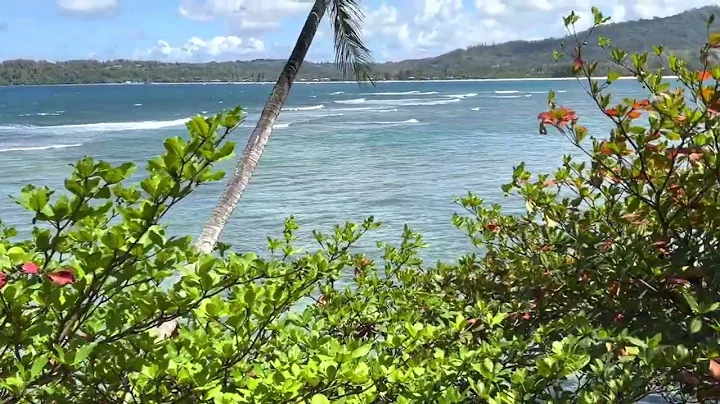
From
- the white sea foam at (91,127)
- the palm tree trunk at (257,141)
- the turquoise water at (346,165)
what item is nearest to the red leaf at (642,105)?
the palm tree trunk at (257,141)

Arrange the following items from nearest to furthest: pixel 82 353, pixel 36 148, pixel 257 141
→ 1. pixel 82 353
2. pixel 257 141
3. pixel 36 148

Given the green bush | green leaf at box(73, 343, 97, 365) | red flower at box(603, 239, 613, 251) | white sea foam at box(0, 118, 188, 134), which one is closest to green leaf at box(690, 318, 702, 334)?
the green bush

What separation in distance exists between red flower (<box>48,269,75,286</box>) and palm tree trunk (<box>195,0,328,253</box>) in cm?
273

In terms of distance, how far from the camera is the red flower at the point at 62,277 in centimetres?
164

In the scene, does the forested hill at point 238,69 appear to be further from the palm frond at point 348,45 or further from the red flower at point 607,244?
the red flower at point 607,244

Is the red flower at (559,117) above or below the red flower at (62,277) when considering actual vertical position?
above

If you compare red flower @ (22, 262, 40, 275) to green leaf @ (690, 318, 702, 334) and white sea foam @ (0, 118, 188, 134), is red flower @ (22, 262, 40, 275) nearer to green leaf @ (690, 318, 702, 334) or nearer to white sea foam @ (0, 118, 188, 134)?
green leaf @ (690, 318, 702, 334)

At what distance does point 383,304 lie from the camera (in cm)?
331

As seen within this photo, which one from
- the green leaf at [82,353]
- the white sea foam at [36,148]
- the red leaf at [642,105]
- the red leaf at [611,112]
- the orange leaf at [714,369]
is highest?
the red leaf at [642,105]

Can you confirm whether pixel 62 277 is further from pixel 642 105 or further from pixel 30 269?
pixel 642 105

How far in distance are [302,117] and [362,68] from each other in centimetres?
3959

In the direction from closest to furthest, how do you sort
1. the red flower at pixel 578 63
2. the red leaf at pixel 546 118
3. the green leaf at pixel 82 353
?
the green leaf at pixel 82 353, the red leaf at pixel 546 118, the red flower at pixel 578 63

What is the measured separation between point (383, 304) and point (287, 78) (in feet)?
11.7

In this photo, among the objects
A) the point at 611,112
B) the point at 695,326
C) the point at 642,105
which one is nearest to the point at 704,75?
the point at 642,105
